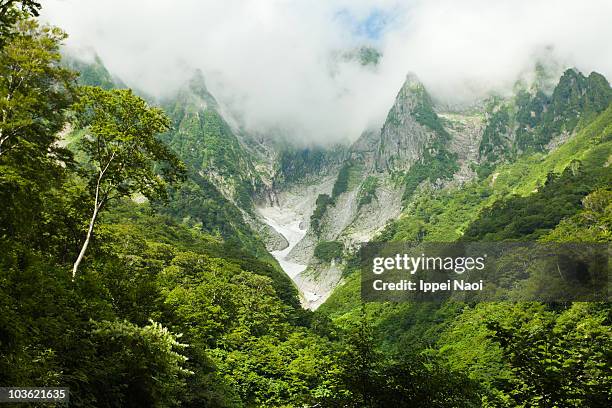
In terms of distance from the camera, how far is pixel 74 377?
12453 mm

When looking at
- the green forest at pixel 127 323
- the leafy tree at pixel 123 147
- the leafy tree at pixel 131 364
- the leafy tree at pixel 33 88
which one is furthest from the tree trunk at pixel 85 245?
the leafy tree at pixel 131 364

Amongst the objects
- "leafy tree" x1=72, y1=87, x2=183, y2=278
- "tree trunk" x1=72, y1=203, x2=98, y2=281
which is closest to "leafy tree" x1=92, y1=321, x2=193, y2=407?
"tree trunk" x1=72, y1=203, x2=98, y2=281

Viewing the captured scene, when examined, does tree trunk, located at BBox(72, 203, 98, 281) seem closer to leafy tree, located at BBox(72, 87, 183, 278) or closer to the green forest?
the green forest

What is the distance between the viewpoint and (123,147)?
84.6 ft

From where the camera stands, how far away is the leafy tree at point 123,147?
2495 centimetres

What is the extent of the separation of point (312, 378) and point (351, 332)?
3073cm

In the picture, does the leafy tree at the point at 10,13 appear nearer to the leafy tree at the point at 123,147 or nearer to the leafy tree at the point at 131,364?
the leafy tree at the point at 123,147

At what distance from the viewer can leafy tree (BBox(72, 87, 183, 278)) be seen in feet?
81.9

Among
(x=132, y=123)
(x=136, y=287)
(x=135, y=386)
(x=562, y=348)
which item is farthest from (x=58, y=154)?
(x=562, y=348)

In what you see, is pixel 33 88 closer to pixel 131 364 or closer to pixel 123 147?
pixel 123 147

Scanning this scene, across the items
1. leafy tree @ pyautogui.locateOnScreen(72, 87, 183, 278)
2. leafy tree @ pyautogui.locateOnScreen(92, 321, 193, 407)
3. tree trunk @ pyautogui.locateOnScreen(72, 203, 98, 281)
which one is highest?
leafy tree @ pyautogui.locateOnScreen(72, 87, 183, 278)

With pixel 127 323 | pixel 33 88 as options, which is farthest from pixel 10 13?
pixel 127 323

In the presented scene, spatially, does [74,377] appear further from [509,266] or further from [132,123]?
[509,266]

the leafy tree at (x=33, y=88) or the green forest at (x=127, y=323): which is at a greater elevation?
the leafy tree at (x=33, y=88)
